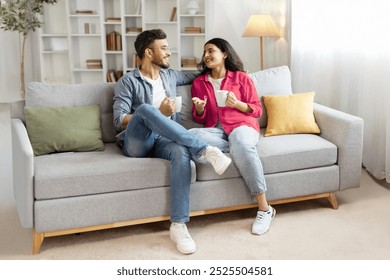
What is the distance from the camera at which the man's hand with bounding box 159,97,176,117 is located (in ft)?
9.50

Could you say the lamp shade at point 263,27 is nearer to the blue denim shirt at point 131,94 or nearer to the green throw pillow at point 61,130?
the blue denim shirt at point 131,94

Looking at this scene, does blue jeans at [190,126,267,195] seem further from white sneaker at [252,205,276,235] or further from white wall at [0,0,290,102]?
white wall at [0,0,290,102]

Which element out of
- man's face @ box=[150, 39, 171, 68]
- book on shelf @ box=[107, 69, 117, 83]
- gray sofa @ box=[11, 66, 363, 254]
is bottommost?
gray sofa @ box=[11, 66, 363, 254]

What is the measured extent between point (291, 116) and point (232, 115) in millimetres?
413

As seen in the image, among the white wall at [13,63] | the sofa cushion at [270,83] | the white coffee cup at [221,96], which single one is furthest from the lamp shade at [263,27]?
the white wall at [13,63]

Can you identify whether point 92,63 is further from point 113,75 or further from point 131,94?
point 131,94

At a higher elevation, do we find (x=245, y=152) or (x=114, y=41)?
(x=114, y=41)

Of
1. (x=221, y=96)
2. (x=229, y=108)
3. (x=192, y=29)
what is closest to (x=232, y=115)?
(x=229, y=108)

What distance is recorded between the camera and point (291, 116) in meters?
3.41

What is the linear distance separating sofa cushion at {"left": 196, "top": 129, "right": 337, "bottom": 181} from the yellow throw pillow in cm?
9

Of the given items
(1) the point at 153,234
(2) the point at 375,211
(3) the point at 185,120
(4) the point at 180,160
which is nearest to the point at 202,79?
(3) the point at 185,120

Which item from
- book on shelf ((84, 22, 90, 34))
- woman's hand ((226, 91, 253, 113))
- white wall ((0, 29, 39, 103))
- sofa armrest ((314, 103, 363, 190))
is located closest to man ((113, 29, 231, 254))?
woman's hand ((226, 91, 253, 113))

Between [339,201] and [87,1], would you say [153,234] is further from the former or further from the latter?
[87,1]
